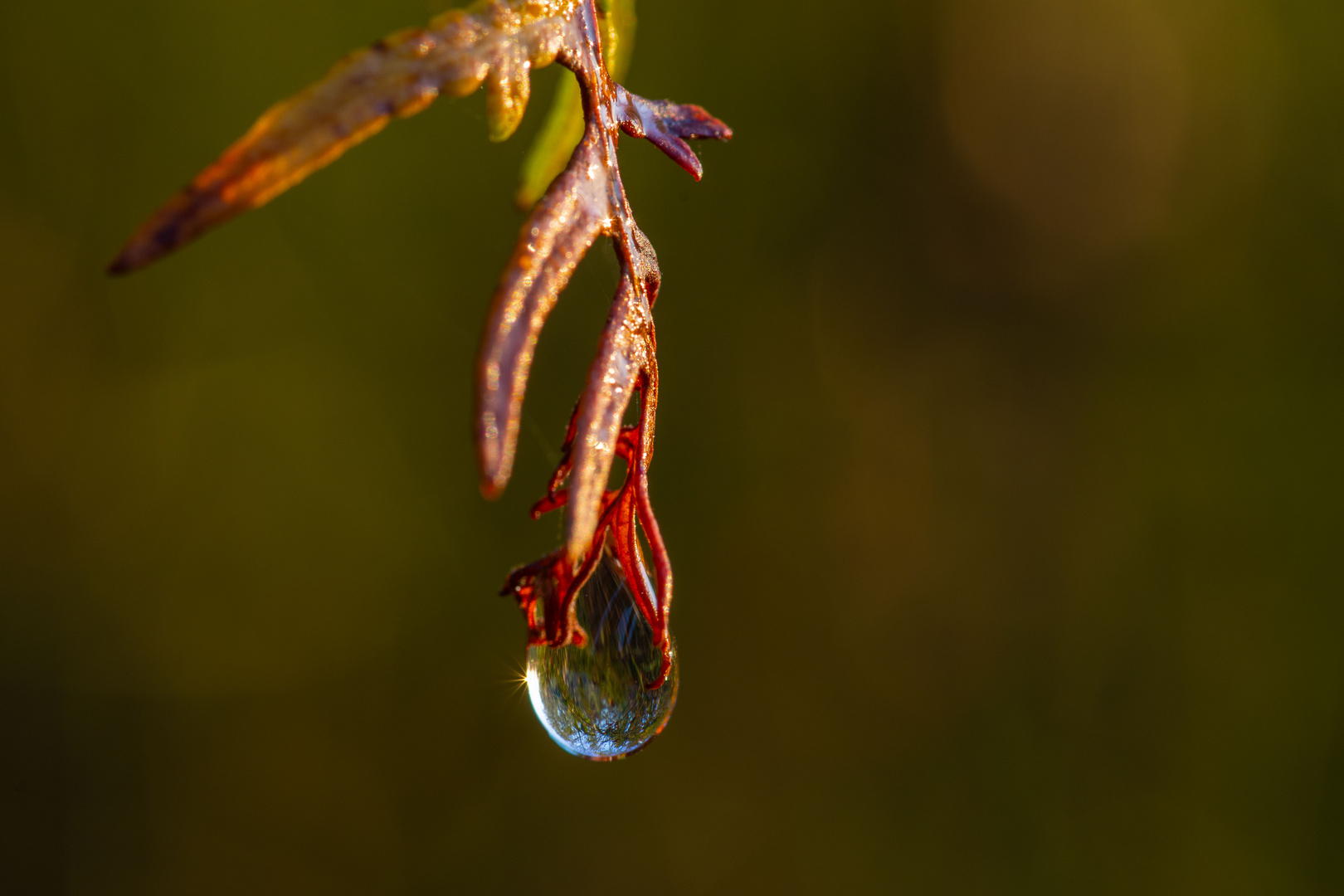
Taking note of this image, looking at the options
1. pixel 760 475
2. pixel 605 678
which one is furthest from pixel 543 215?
pixel 760 475

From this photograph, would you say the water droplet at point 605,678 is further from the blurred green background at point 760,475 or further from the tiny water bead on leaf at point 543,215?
the blurred green background at point 760,475

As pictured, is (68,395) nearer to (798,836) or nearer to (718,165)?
(718,165)

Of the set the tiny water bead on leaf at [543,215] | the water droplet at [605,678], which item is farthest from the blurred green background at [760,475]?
the tiny water bead on leaf at [543,215]

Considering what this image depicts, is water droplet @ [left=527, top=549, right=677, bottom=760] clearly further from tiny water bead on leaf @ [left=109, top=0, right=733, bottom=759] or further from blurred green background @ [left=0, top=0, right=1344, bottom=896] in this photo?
blurred green background @ [left=0, top=0, right=1344, bottom=896]

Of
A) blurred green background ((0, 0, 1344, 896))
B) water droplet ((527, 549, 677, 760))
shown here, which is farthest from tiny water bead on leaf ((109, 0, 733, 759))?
blurred green background ((0, 0, 1344, 896))

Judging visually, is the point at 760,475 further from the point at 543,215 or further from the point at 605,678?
the point at 543,215

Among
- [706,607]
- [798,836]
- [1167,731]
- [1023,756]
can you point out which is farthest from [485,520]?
[1167,731]
